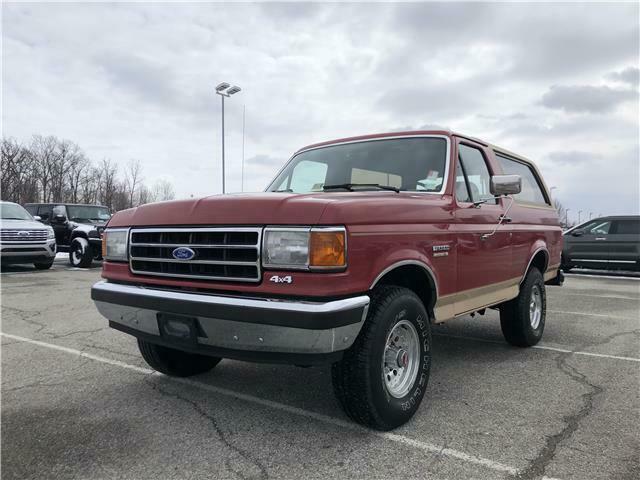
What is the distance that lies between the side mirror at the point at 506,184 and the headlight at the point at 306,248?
5.97 feet

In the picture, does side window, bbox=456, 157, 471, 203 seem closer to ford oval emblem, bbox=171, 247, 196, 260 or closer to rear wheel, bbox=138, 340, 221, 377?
ford oval emblem, bbox=171, 247, 196, 260

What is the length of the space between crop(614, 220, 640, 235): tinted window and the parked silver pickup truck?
14.8 metres

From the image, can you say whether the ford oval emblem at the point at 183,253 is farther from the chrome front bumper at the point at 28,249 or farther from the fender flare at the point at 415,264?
the chrome front bumper at the point at 28,249

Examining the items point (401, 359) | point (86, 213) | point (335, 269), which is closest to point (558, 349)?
point (401, 359)

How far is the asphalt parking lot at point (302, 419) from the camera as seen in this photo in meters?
2.55

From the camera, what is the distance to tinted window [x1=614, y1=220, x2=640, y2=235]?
12531 millimetres

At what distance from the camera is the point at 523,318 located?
15.9 feet

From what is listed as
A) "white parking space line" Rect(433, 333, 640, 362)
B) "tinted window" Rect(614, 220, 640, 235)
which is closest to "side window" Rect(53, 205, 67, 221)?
"white parking space line" Rect(433, 333, 640, 362)

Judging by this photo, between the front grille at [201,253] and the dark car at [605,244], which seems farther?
the dark car at [605,244]

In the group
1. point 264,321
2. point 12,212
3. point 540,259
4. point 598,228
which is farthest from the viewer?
point 598,228

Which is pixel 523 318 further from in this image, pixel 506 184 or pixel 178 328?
pixel 178 328

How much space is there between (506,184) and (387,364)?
5.73 feet

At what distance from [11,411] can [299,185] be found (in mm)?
2716

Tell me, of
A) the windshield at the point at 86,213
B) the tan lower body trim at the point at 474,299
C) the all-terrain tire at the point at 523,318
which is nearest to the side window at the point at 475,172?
the tan lower body trim at the point at 474,299
